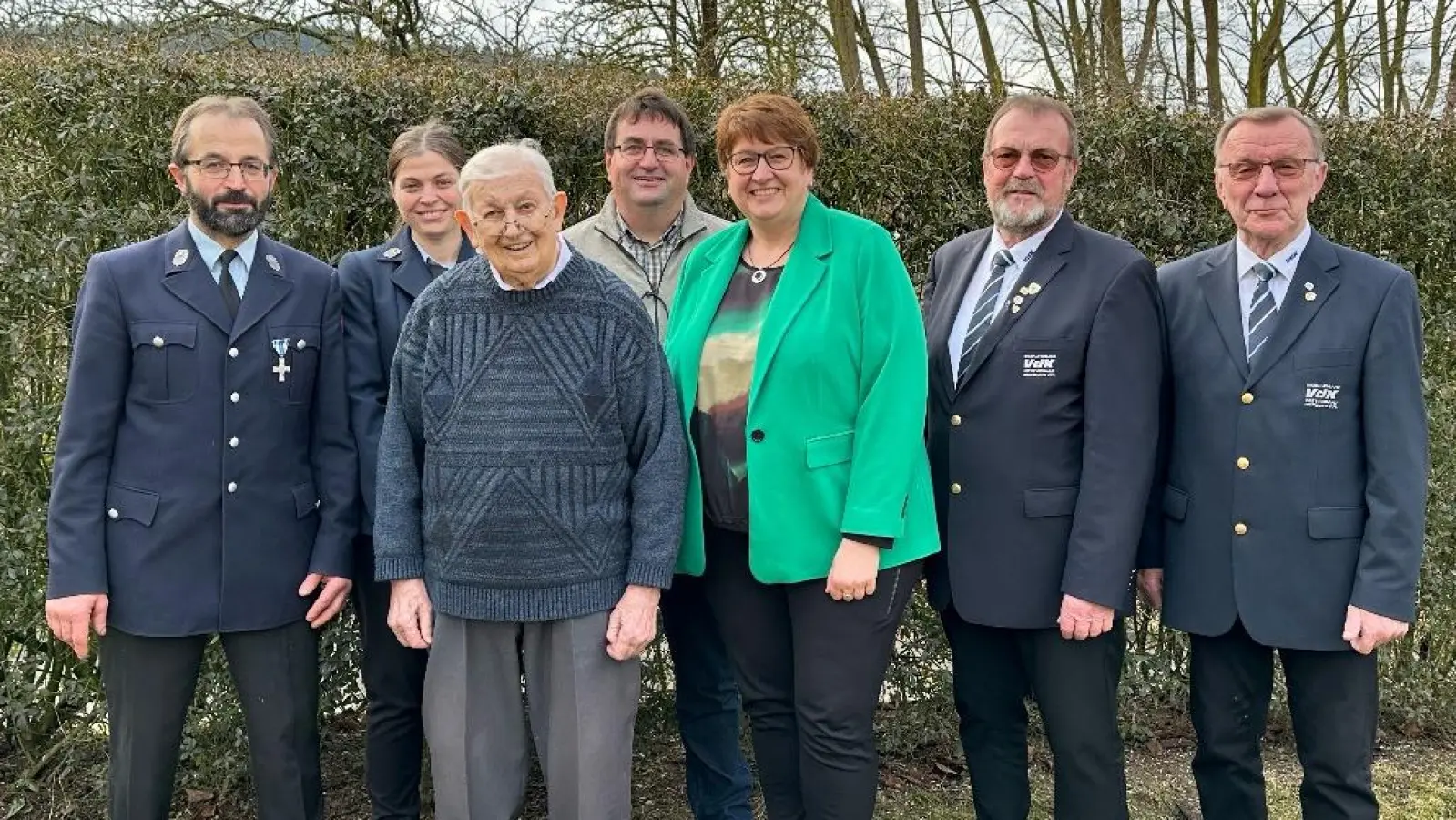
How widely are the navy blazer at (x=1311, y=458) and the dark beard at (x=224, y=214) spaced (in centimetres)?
241

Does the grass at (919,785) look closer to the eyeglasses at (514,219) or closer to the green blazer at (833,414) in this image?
the green blazer at (833,414)

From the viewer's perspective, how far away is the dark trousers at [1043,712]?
2.77m

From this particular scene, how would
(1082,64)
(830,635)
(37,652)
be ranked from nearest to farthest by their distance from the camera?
(830,635) < (37,652) < (1082,64)

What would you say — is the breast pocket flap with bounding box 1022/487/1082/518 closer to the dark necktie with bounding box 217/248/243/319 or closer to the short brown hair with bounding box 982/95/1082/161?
the short brown hair with bounding box 982/95/1082/161

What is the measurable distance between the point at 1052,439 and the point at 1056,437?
0.5 inches

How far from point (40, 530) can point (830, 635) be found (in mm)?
2547

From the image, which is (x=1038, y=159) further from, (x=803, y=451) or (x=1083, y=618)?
(x=1083, y=618)

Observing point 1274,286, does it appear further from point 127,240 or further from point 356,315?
point 127,240

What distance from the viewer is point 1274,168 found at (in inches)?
110

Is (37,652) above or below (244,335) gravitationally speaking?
below

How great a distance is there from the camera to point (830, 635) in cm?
268

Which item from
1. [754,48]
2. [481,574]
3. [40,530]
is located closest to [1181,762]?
[481,574]

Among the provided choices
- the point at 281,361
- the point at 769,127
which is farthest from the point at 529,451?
the point at 769,127

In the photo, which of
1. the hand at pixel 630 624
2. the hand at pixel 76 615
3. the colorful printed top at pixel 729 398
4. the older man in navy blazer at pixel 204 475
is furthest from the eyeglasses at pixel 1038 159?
the hand at pixel 76 615
